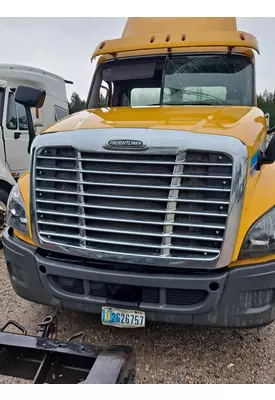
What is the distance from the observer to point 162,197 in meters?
2.66

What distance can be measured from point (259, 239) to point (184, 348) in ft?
4.14

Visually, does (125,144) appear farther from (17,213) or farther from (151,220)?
(17,213)

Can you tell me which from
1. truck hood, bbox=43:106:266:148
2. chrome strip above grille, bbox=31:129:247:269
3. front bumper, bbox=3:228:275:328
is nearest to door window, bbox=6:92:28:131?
truck hood, bbox=43:106:266:148

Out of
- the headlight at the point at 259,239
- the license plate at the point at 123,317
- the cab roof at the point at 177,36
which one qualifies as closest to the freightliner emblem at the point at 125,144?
the headlight at the point at 259,239

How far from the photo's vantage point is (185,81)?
13.6ft

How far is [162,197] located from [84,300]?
101 cm

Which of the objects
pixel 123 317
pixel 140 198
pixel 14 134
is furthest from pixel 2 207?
pixel 140 198

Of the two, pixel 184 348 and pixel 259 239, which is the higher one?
pixel 259 239

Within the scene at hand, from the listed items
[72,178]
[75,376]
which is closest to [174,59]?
[72,178]

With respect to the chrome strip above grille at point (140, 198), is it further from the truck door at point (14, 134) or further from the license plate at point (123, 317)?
the truck door at point (14, 134)

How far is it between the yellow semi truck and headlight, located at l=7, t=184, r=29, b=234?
15 millimetres

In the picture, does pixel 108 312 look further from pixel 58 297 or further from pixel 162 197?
pixel 162 197

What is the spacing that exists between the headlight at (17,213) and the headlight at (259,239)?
1.73m

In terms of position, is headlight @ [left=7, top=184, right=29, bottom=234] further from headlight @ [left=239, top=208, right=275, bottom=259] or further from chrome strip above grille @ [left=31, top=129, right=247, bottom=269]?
headlight @ [left=239, top=208, right=275, bottom=259]
